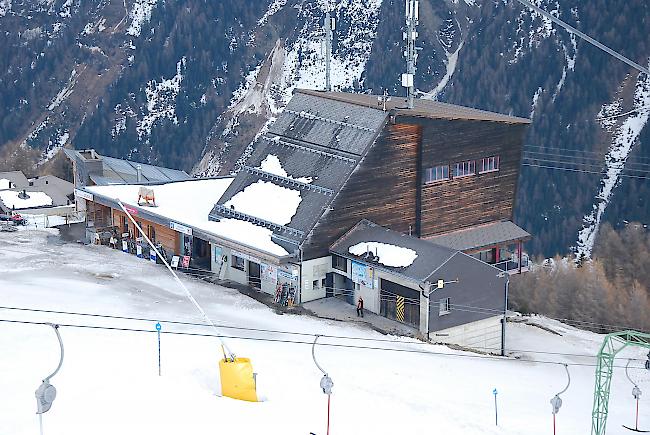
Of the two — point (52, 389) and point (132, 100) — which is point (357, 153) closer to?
point (52, 389)

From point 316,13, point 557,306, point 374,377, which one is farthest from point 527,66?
point 374,377

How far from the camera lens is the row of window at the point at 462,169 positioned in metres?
42.6

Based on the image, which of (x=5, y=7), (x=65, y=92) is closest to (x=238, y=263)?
(x=65, y=92)

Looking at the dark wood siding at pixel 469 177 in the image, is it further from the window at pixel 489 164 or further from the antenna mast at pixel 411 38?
the antenna mast at pixel 411 38

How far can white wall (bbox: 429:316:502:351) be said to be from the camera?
37438 mm

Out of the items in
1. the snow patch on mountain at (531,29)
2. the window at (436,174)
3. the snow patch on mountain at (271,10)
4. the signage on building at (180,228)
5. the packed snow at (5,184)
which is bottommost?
the packed snow at (5,184)

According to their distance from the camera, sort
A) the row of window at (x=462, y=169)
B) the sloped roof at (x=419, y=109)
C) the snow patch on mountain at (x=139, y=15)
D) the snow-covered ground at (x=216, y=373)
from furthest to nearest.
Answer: the snow patch on mountain at (x=139, y=15)
the row of window at (x=462, y=169)
the sloped roof at (x=419, y=109)
the snow-covered ground at (x=216, y=373)

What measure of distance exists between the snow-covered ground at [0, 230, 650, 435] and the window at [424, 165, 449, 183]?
6221mm

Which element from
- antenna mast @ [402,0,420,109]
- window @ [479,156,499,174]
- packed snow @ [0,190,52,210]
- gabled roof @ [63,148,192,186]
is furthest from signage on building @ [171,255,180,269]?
packed snow @ [0,190,52,210]

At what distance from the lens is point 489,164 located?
4469 centimetres

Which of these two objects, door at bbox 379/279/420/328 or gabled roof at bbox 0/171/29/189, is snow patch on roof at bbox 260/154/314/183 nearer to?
door at bbox 379/279/420/328

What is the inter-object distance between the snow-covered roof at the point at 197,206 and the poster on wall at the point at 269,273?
804 mm

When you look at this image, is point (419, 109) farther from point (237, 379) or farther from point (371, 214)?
point (237, 379)

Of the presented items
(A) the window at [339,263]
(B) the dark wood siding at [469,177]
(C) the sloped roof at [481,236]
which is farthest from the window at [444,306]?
(B) the dark wood siding at [469,177]
